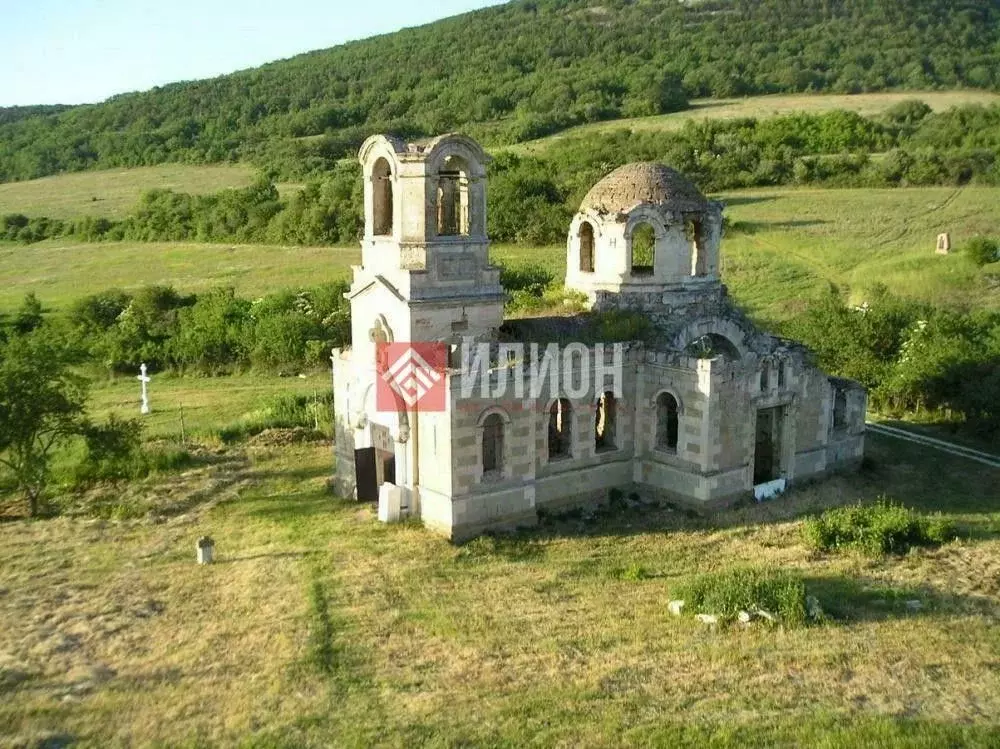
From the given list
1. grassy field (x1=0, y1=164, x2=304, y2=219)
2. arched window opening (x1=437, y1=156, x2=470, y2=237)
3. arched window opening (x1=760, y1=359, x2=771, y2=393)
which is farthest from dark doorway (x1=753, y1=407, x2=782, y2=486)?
grassy field (x1=0, y1=164, x2=304, y2=219)

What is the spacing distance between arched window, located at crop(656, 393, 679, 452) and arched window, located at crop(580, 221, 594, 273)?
4.04 metres

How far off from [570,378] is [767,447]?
5.98m

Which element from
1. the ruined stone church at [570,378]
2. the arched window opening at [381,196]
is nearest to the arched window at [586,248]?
the ruined stone church at [570,378]

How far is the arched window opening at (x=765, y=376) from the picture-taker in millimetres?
22500

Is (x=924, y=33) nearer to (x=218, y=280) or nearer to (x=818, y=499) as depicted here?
(x=218, y=280)

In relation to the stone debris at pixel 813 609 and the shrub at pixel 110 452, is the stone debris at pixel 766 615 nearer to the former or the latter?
the stone debris at pixel 813 609

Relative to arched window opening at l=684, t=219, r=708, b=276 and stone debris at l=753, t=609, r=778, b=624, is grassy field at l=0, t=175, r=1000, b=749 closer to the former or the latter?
stone debris at l=753, t=609, r=778, b=624

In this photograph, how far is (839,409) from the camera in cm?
2534

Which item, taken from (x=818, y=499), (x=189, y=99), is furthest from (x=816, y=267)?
(x=189, y=99)

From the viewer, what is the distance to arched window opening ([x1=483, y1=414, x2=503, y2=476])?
2042 cm

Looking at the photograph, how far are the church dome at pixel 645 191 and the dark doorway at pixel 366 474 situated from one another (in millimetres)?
8118

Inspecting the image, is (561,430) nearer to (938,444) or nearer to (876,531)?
(876,531)

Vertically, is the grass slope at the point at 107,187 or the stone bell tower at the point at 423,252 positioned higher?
the grass slope at the point at 107,187

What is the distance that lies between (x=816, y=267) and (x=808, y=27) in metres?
55.9
